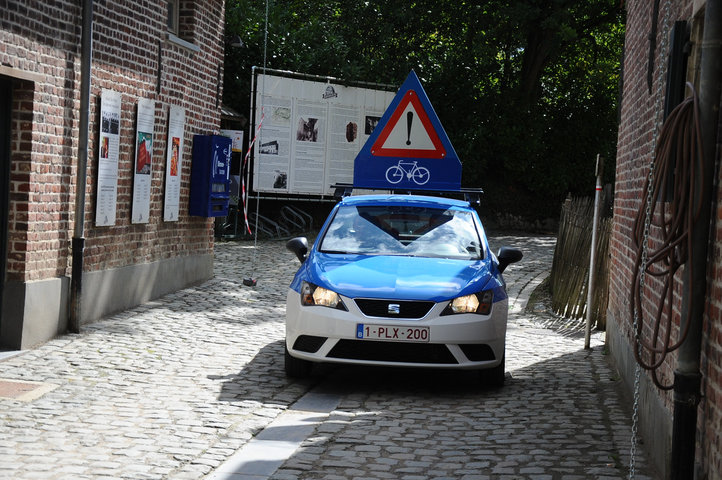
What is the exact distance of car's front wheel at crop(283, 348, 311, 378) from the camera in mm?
8742

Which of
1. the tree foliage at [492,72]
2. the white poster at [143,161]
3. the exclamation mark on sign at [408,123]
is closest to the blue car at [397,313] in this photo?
the exclamation mark on sign at [408,123]

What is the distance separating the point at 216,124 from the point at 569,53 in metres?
16.3

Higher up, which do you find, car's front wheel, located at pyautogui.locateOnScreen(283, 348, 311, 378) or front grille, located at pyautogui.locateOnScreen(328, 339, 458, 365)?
front grille, located at pyautogui.locateOnScreen(328, 339, 458, 365)

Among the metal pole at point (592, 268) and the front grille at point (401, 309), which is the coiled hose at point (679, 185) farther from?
the metal pole at point (592, 268)

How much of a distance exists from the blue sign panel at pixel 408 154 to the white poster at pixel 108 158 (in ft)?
9.05

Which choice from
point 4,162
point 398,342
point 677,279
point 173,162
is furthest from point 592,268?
point 4,162

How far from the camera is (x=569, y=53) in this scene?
29.8 m

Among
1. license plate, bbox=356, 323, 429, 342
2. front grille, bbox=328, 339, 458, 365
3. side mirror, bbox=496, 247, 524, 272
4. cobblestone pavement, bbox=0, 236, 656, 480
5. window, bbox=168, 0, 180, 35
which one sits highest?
window, bbox=168, 0, 180, 35

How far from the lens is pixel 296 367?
878cm

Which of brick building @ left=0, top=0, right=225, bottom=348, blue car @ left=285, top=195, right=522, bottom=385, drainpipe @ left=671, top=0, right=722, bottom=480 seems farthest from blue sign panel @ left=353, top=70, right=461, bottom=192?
drainpipe @ left=671, top=0, right=722, bottom=480

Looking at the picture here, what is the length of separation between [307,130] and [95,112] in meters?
12.7

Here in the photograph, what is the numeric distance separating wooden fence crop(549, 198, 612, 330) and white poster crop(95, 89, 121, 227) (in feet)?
18.3

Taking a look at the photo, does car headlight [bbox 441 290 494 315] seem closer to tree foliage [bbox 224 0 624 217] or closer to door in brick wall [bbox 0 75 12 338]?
door in brick wall [bbox 0 75 12 338]

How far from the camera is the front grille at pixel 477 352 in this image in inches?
327
